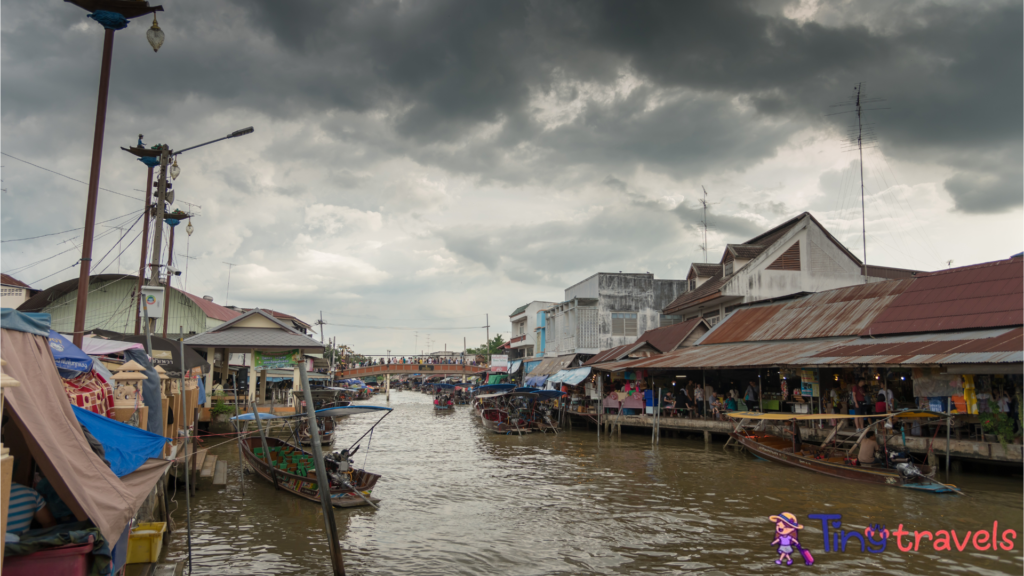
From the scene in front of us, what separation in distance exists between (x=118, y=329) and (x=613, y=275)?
34361 mm


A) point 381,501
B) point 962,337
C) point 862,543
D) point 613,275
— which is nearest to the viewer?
point 862,543

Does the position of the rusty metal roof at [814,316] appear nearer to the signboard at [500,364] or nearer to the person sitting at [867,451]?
the person sitting at [867,451]

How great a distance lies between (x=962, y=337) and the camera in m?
17.3

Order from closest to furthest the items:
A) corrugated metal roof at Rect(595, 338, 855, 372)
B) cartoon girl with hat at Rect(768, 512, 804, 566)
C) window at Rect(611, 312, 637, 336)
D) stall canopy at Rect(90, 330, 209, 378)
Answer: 1. cartoon girl with hat at Rect(768, 512, 804, 566)
2. stall canopy at Rect(90, 330, 209, 378)
3. corrugated metal roof at Rect(595, 338, 855, 372)
4. window at Rect(611, 312, 637, 336)

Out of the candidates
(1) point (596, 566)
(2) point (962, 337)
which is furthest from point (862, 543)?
(2) point (962, 337)

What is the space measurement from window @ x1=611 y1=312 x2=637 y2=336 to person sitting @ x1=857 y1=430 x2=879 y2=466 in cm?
2930

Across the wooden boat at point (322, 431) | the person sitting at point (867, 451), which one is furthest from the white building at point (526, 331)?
the person sitting at point (867, 451)

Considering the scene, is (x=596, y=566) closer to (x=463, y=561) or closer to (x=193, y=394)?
(x=463, y=561)

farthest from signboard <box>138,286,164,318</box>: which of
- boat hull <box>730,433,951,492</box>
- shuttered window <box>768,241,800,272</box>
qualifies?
shuttered window <box>768,241,800,272</box>

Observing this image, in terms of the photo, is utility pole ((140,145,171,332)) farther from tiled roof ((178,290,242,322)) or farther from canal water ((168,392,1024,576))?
tiled roof ((178,290,242,322))

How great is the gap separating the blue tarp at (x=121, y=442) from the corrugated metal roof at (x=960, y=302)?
2040 centimetres

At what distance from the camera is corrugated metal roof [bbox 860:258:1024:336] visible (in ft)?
57.6

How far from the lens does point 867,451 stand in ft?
52.5

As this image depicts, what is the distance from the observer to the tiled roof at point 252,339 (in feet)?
95.1
